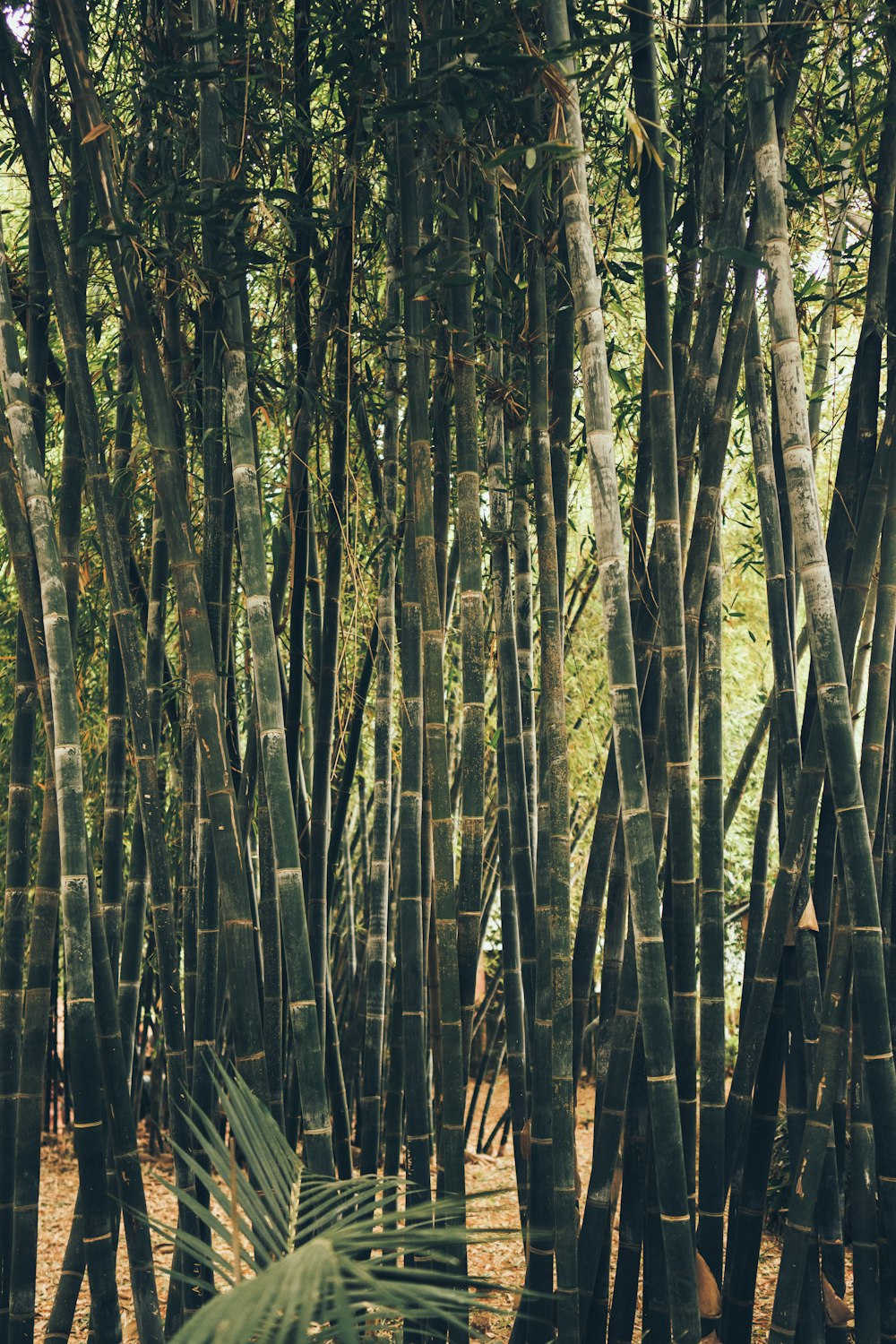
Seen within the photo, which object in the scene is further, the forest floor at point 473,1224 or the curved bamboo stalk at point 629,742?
the forest floor at point 473,1224

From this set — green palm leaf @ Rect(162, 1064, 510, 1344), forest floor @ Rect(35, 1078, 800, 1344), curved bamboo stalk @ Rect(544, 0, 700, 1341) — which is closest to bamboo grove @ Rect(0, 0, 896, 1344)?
curved bamboo stalk @ Rect(544, 0, 700, 1341)

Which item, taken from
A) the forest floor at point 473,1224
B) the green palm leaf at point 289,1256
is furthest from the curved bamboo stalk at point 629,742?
the forest floor at point 473,1224

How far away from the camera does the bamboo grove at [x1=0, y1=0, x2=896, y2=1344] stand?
2100 mm

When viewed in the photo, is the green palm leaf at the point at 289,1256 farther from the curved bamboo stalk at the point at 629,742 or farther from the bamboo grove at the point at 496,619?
the curved bamboo stalk at the point at 629,742

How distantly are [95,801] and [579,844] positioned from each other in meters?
3.02

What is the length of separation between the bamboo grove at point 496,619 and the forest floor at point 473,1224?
590 millimetres

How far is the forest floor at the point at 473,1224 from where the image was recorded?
3.58 metres

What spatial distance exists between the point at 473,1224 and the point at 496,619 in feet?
7.45

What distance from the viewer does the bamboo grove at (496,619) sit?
210 cm

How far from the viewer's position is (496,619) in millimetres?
2850

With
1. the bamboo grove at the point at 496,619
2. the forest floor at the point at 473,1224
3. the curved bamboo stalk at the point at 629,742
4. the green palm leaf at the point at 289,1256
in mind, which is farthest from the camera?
the forest floor at the point at 473,1224

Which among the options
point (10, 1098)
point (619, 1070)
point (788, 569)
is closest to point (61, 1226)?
point (10, 1098)

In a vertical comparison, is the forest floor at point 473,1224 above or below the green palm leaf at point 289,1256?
below

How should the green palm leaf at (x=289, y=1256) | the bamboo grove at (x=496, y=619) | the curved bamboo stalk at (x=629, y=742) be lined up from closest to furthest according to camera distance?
1. the green palm leaf at (x=289, y=1256)
2. the curved bamboo stalk at (x=629, y=742)
3. the bamboo grove at (x=496, y=619)
